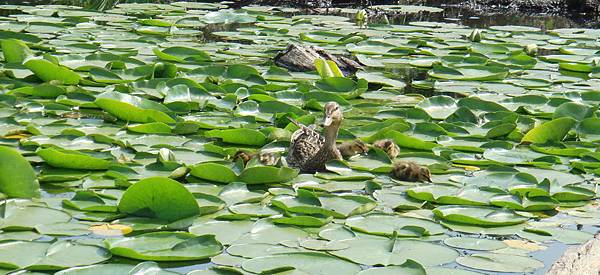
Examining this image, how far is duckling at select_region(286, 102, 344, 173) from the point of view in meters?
5.19

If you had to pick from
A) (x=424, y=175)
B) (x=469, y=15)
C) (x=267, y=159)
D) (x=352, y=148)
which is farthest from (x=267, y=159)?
(x=469, y=15)

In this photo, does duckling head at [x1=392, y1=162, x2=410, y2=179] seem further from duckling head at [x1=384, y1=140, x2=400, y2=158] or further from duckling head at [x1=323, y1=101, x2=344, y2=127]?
duckling head at [x1=323, y1=101, x2=344, y2=127]

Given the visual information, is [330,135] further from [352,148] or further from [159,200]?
[159,200]

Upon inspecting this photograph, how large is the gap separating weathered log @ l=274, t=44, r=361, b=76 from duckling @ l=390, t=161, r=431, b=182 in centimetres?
293

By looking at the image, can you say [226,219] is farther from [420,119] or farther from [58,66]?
[58,66]

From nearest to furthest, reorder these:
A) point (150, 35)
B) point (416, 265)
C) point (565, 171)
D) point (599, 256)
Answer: point (599, 256), point (416, 265), point (565, 171), point (150, 35)

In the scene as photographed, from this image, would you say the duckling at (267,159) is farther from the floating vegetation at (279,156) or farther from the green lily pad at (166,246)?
the green lily pad at (166,246)

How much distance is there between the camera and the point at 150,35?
30.8 ft

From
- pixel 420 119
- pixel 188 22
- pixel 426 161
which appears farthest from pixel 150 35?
pixel 426 161

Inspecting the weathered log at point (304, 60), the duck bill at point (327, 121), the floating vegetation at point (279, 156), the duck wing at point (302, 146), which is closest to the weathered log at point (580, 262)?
the floating vegetation at point (279, 156)

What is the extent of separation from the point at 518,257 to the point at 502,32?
6951 millimetres

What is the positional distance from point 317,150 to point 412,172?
1.95ft

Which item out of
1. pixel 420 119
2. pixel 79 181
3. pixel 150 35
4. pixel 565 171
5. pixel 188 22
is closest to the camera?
pixel 79 181

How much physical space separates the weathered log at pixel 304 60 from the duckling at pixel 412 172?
2931mm
